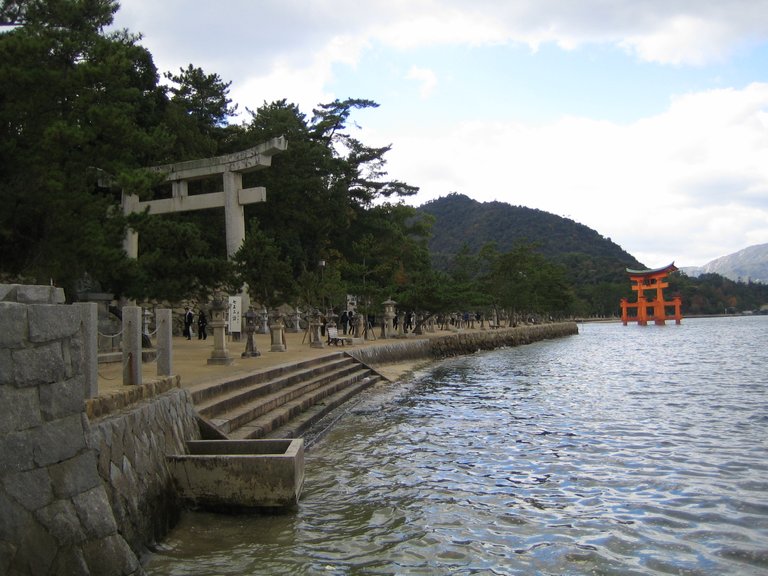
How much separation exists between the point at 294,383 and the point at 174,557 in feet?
24.1

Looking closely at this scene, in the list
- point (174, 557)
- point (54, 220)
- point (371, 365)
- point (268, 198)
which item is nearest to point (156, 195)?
point (268, 198)

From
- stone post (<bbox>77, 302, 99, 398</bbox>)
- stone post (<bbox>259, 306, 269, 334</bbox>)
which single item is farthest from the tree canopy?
stone post (<bbox>77, 302, 99, 398</bbox>)

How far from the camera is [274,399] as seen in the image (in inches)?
412

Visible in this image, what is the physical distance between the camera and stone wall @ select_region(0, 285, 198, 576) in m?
3.71

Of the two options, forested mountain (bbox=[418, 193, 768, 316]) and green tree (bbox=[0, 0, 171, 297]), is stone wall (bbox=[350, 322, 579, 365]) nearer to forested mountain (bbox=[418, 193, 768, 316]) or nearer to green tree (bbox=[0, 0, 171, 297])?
green tree (bbox=[0, 0, 171, 297])

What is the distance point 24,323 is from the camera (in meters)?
3.90

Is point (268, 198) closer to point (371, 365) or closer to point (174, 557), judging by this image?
point (371, 365)

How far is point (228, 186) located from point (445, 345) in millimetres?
12429

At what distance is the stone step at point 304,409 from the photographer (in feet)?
27.9

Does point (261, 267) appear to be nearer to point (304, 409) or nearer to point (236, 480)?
point (304, 409)

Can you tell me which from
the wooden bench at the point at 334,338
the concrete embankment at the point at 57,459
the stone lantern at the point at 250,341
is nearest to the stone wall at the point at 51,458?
the concrete embankment at the point at 57,459

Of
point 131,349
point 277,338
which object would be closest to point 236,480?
point 131,349

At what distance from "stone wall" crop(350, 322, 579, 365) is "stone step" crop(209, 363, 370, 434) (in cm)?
355

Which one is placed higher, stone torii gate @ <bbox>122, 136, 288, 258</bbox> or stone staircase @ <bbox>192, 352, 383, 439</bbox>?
stone torii gate @ <bbox>122, 136, 288, 258</bbox>
